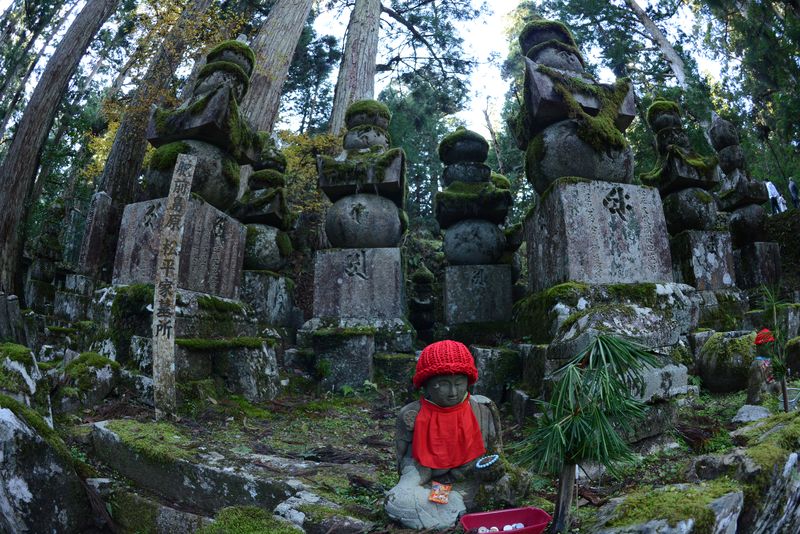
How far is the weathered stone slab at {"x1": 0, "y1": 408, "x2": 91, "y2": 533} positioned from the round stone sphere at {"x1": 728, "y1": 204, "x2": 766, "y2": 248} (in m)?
8.21

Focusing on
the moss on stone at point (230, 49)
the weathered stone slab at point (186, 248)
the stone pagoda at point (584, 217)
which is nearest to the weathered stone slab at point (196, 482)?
the weathered stone slab at point (186, 248)

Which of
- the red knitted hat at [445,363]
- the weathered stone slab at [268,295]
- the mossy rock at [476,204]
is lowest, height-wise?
the red knitted hat at [445,363]

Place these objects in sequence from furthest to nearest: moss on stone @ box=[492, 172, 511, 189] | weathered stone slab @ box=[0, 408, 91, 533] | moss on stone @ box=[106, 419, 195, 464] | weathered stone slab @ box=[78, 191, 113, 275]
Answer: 1. weathered stone slab @ box=[78, 191, 113, 275]
2. moss on stone @ box=[492, 172, 511, 189]
3. moss on stone @ box=[106, 419, 195, 464]
4. weathered stone slab @ box=[0, 408, 91, 533]

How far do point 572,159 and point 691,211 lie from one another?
2253mm

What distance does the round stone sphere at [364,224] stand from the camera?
557cm

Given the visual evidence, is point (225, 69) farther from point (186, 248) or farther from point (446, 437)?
point (446, 437)

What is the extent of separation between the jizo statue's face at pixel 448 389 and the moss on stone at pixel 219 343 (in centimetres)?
257

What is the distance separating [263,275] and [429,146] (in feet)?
51.8

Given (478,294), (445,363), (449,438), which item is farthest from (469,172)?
(449,438)

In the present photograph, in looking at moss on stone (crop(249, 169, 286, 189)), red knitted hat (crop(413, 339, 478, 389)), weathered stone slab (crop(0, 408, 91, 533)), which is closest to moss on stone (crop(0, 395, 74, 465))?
weathered stone slab (crop(0, 408, 91, 533))

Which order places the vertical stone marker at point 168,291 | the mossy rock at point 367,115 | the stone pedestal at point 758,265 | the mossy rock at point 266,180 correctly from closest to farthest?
the vertical stone marker at point 168,291 < the mossy rock at point 367,115 < the mossy rock at point 266,180 < the stone pedestal at point 758,265

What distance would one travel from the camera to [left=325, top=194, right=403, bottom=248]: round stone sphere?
18.3 ft

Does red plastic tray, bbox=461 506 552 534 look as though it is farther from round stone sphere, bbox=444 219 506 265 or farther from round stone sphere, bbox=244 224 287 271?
round stone sphere, bbox=244 224 287 271

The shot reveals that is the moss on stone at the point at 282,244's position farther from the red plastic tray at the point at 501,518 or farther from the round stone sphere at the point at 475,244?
the red plastic tray at the point at 501,518
